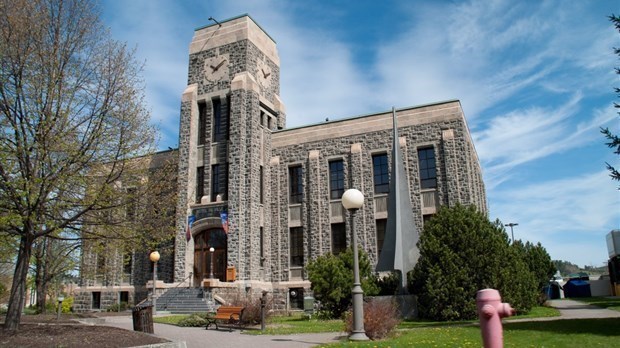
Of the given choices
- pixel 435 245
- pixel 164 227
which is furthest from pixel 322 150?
pixel 164 227

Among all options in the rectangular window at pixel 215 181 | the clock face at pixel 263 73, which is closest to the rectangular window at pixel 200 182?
the rectangular window at pixel 215 181

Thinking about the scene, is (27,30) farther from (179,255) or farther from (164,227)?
(179,255)

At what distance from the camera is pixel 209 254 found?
27.4 meters

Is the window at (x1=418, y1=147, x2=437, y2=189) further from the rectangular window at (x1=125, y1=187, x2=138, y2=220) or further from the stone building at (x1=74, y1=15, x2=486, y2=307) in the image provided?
the rectangular window at (x1=125, y1=187, x2=138, y2=220)

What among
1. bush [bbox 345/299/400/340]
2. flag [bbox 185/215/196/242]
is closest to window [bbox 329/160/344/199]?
flag [bbox 185/215/196/242]

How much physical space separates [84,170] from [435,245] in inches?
438

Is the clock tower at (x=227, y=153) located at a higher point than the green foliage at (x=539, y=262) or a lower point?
higher

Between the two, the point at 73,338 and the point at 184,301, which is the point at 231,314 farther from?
the point at 184,301

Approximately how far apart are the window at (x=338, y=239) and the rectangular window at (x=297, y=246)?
1899 millimetres

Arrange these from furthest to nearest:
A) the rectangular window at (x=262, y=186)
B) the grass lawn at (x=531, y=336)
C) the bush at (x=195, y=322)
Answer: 1. the rectangular window at (x=262, y=186)
2. the bush at (x=195, y=322)
3. the grass lawn at (x=531, y=336)

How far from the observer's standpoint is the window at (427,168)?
1006 inches

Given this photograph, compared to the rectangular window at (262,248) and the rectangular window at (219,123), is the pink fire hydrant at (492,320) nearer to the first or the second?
the rectangular window at (262,248)

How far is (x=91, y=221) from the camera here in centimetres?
1250

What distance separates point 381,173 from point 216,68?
11832 mm
